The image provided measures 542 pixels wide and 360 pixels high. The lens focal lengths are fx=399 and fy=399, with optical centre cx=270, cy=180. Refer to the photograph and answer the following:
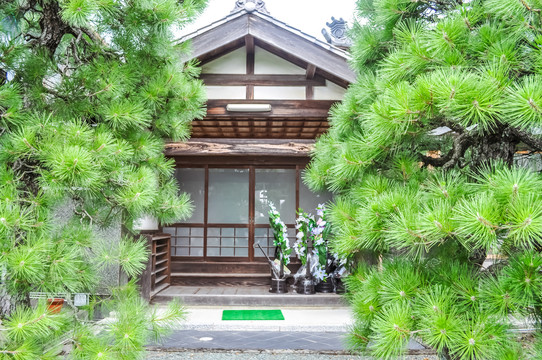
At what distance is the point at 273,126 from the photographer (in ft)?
19.7

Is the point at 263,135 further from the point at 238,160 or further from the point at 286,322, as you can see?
the point at 286,322

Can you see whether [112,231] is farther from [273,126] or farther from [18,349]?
[18,349]

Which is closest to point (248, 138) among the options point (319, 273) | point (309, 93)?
point (309, 93)

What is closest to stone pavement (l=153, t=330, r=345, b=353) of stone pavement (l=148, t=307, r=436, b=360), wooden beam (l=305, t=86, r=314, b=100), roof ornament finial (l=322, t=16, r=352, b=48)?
stone pavement (l=148, t=307, r=436, b=360)

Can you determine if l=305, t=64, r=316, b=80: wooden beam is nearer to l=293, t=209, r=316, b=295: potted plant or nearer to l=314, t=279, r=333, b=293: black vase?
l=293, t=209, r=316, b=295: potted plant

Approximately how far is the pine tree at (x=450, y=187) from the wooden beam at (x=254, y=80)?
A: 132 inches

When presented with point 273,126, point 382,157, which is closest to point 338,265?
point 273,126

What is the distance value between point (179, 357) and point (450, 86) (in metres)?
3.05

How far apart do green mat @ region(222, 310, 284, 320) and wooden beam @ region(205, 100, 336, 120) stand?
100 inches

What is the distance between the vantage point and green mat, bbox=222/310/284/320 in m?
4.78

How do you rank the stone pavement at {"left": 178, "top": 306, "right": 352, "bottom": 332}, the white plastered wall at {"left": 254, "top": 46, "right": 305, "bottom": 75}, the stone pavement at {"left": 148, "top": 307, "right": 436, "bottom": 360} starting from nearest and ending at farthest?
the stone pavement at {"left": 148, "top": 307, "right": 436, "bottom": 360}
the stone pavement at {"left": 178, "top": 306, "right": 352, "bottom": 332}
the white plastered wall at {"left": 254, "top": 46, "right": 305, "bottom": 75}

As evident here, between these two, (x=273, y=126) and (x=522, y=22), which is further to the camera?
(x=273, y=126)

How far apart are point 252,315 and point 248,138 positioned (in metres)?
2.93

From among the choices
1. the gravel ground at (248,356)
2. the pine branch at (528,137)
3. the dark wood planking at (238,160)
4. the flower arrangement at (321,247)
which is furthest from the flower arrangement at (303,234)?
the pine branch at (528,137)
